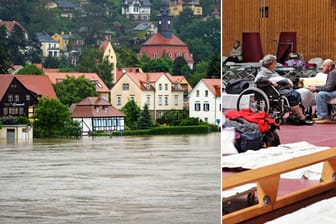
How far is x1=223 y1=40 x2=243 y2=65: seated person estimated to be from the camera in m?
7.24

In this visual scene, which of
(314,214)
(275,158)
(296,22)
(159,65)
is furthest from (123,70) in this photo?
(296,22)

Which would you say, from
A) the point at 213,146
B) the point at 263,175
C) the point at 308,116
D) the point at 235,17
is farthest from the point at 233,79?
the point at 263,175

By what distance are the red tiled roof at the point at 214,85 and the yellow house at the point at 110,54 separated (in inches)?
14.7

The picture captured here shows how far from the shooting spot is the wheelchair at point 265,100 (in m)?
5.63

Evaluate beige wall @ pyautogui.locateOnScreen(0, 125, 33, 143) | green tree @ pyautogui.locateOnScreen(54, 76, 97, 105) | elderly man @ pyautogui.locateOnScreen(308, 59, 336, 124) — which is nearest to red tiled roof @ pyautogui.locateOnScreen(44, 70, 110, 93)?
green tree @ pyautogui.locateOnScreen(54, 76, 97, 105)

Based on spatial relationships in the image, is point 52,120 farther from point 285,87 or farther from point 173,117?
point 285,87

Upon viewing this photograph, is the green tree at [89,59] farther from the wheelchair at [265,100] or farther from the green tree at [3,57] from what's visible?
the wheelchair at [265,100]

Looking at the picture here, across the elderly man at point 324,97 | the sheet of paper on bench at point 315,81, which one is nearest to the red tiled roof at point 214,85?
the elderly man at point 324,97

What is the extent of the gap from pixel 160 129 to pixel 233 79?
262cm

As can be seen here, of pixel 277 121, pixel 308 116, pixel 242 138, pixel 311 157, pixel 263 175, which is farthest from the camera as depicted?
pixel 308 116

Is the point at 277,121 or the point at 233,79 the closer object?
the point at 277,121

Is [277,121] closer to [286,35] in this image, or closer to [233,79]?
[233,79]

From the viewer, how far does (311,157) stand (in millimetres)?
3855

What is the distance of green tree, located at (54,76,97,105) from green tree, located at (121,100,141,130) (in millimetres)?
143
